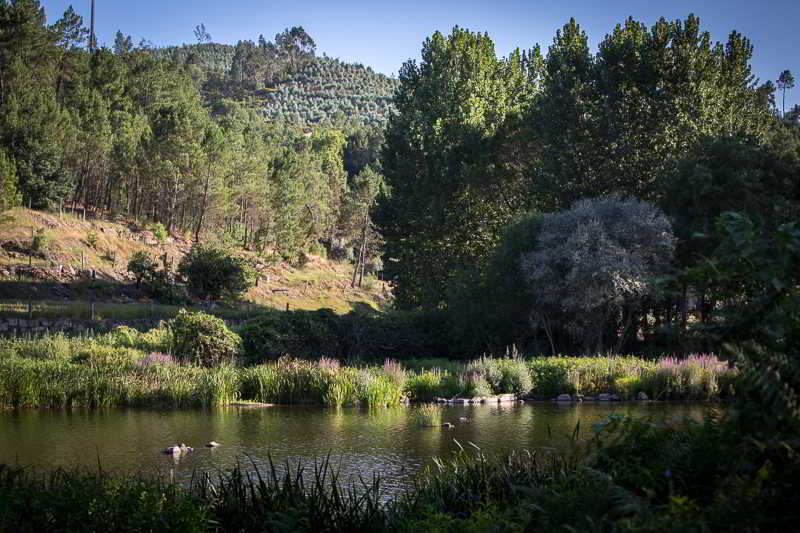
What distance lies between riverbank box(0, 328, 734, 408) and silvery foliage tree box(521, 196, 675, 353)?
4226 mm

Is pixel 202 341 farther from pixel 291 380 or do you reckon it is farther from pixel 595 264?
pixel 595 264

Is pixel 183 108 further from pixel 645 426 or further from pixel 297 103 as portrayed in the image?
pixel 297 103

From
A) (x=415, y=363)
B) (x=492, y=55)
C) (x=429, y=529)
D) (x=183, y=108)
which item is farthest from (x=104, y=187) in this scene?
(x=429, y=529)

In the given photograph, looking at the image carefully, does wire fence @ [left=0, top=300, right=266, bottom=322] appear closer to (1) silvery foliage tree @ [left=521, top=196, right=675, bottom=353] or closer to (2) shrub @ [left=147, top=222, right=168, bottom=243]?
(1) silvery foliage tree @ [left=521, top=196, right=675, bottom=353]

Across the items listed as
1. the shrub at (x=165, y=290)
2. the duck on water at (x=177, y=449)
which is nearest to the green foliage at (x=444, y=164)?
the shrub at (x=165, y=290)

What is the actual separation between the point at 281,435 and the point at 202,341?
9362mm

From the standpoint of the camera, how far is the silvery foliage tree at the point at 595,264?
2878cm

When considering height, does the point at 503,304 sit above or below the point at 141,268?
below

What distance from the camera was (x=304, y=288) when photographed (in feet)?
209

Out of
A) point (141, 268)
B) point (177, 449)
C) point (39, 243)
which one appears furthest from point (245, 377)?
point (39, 243)

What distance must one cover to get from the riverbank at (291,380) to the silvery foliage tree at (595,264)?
166 inches

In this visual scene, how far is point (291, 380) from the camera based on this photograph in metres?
22.3

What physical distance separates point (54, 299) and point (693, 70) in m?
34.5

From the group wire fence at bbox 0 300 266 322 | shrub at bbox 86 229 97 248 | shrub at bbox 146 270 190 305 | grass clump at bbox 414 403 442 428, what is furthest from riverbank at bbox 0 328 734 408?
shrub at bbox 86 229 97 248
